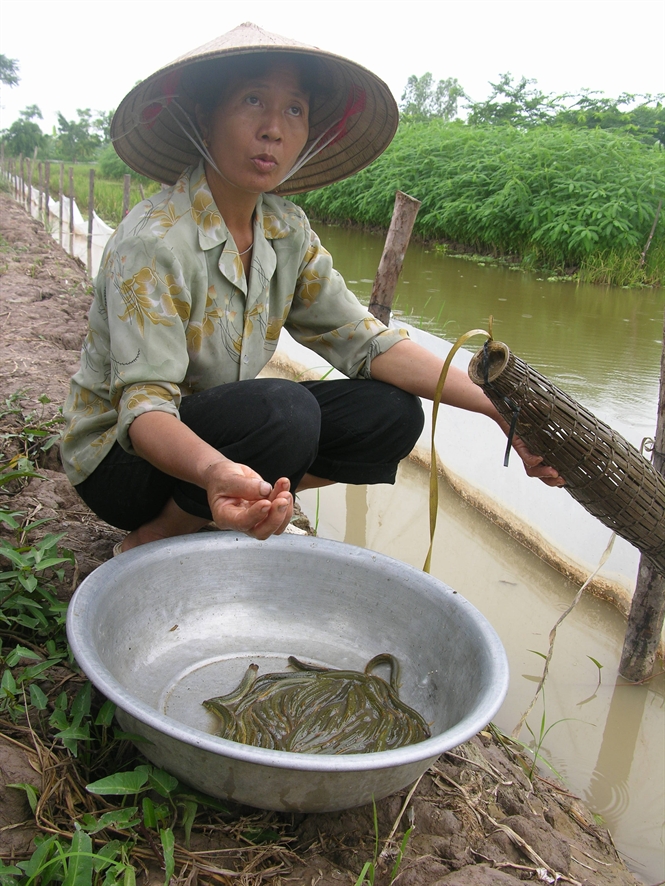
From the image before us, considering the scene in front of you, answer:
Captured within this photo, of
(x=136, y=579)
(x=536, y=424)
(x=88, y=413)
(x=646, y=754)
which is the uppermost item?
(x=536, y=424)

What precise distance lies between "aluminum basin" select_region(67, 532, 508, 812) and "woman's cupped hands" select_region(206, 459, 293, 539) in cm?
28

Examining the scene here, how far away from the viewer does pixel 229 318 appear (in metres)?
1.58

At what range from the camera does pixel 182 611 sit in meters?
1.57

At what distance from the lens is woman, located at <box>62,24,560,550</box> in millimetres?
1382

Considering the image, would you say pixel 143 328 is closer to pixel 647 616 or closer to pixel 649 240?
pixel 647 616

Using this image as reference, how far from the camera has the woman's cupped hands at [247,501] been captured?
1066 mm

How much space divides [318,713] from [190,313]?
0.81m

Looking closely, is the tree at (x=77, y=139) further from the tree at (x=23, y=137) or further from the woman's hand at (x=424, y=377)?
the woman's hand at (x=424, y=377)

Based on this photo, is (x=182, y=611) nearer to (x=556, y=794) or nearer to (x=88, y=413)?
(x=88, y=413)

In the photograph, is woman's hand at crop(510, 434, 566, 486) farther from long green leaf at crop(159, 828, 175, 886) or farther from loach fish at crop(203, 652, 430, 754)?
long green leaf at crop(159, 828, 175, 886)

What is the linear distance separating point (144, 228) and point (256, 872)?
1.11 metres

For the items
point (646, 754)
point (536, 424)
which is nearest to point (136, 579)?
point (536, 424)

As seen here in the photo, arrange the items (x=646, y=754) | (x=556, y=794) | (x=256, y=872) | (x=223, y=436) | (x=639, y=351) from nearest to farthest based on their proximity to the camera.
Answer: (x=256, y=872) < (x=223, y=436) < (x=556, y=794) < (x=646, y=754) < (x=639, y=351)

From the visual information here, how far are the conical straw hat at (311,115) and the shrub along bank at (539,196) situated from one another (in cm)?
739
